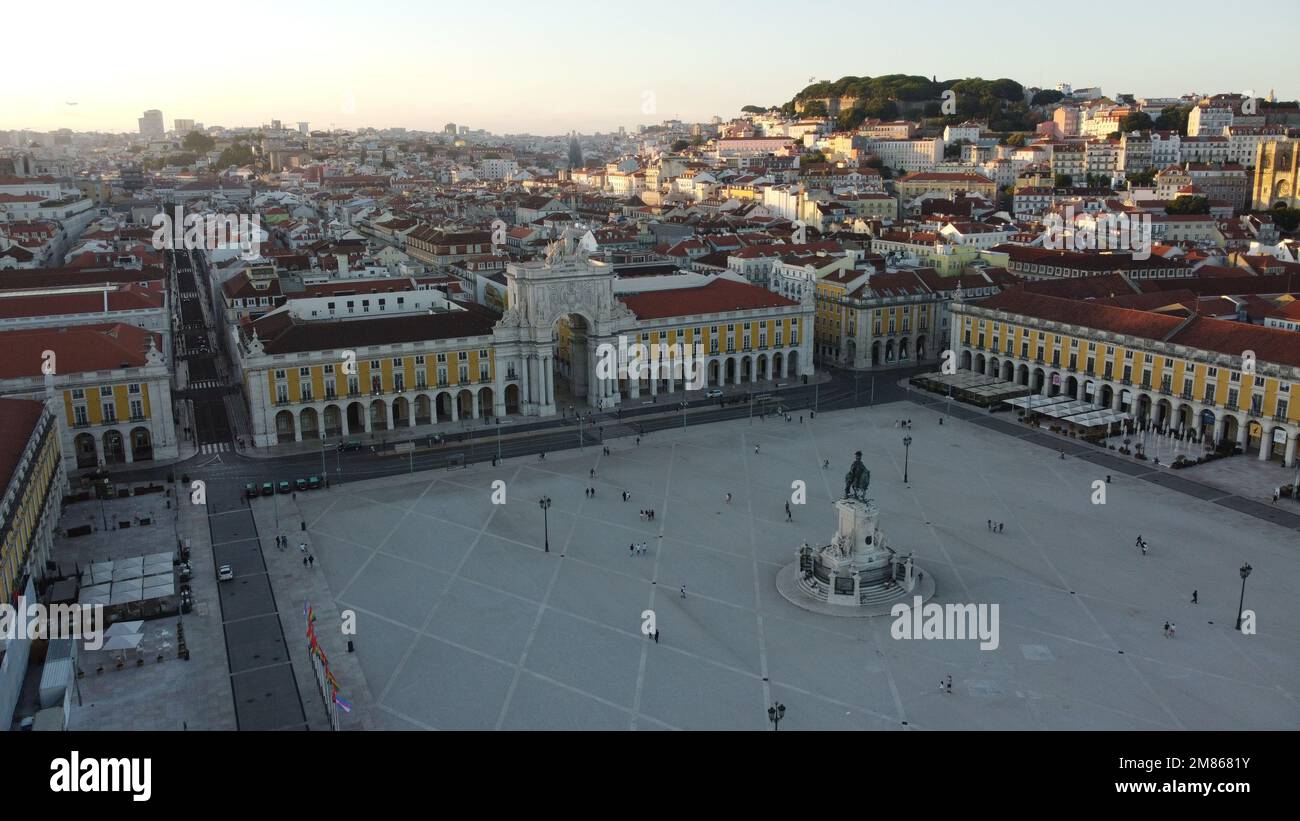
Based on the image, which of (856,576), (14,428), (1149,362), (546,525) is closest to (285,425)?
(14,428)

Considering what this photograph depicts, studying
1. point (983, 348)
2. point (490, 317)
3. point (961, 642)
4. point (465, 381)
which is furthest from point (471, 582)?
point (983, 348)

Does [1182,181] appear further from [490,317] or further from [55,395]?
[55,395]

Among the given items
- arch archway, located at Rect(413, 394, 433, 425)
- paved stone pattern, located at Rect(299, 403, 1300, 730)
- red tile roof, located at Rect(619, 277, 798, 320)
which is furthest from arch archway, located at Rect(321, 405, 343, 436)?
red tile roof, located at Rect(619, 277, 798, 320)

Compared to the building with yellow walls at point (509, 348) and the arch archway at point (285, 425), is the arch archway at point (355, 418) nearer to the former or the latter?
the building with yellow walls at point (509, 348)

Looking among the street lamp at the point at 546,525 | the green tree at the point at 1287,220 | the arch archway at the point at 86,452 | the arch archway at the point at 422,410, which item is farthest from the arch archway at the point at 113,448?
the green tree at the point at 1287,220

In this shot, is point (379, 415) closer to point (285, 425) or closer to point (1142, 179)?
point (285, 425)

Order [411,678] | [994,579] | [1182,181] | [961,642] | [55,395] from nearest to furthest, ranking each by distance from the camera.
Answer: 1. [411,678]
2. [961,642]
3. [994,579]
4. [55,395]
5. [1182,181]
